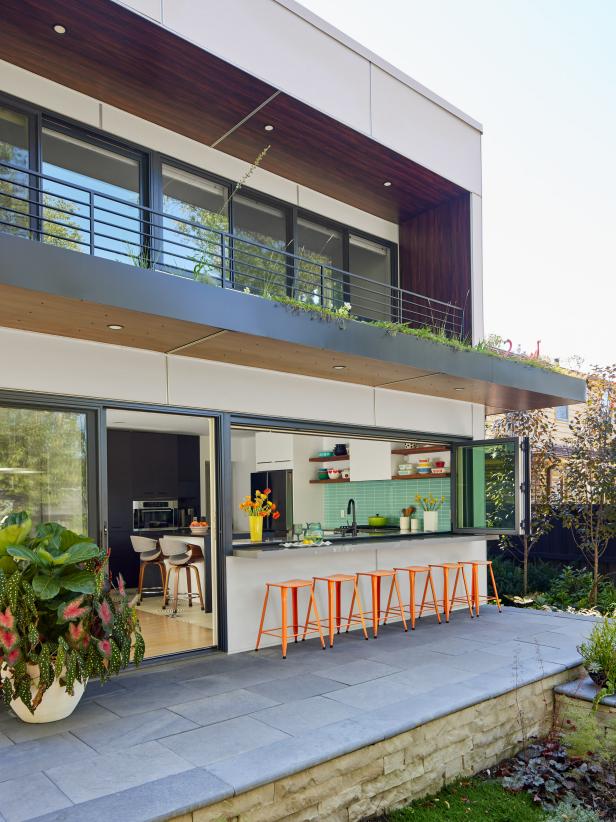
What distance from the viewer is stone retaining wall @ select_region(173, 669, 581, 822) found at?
11.4ft

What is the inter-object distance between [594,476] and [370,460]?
10.6ft

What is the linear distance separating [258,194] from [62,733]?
216 inches

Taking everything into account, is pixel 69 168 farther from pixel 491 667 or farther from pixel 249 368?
pixel 491 667

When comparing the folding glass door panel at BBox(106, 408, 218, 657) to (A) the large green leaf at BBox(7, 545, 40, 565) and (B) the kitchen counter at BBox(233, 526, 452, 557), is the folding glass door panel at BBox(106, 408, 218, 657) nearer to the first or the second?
(B) the kitchen counter at BBox(233, 526, 452, 557)

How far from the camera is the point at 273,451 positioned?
10555 mm

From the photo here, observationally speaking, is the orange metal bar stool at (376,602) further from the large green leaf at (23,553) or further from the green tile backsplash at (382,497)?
the large green leaf at (23,553)

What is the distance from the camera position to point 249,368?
6.55m

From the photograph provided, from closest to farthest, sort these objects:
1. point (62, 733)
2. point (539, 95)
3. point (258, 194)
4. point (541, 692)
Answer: point (62, 733) < point (541, 692) < point (258, 194) < point (539, 95)

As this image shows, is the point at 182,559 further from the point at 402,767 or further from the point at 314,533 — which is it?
the point at 402,767

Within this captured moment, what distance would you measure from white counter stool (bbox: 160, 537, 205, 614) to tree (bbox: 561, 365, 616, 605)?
5209mm

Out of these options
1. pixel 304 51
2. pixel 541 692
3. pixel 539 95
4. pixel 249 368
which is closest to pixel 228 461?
pixel 249 368

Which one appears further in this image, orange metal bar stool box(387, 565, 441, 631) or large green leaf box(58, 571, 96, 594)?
orange metal bar stool box(387, 565, 441, 631)

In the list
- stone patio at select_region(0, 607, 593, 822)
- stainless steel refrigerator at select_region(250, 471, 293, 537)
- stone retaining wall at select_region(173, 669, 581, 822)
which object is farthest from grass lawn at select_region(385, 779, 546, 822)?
stainless steel refrigerator at select_region(250, 471, 293, 537)

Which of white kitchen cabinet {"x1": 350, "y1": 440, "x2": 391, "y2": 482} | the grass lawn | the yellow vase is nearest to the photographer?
the grass lawn
